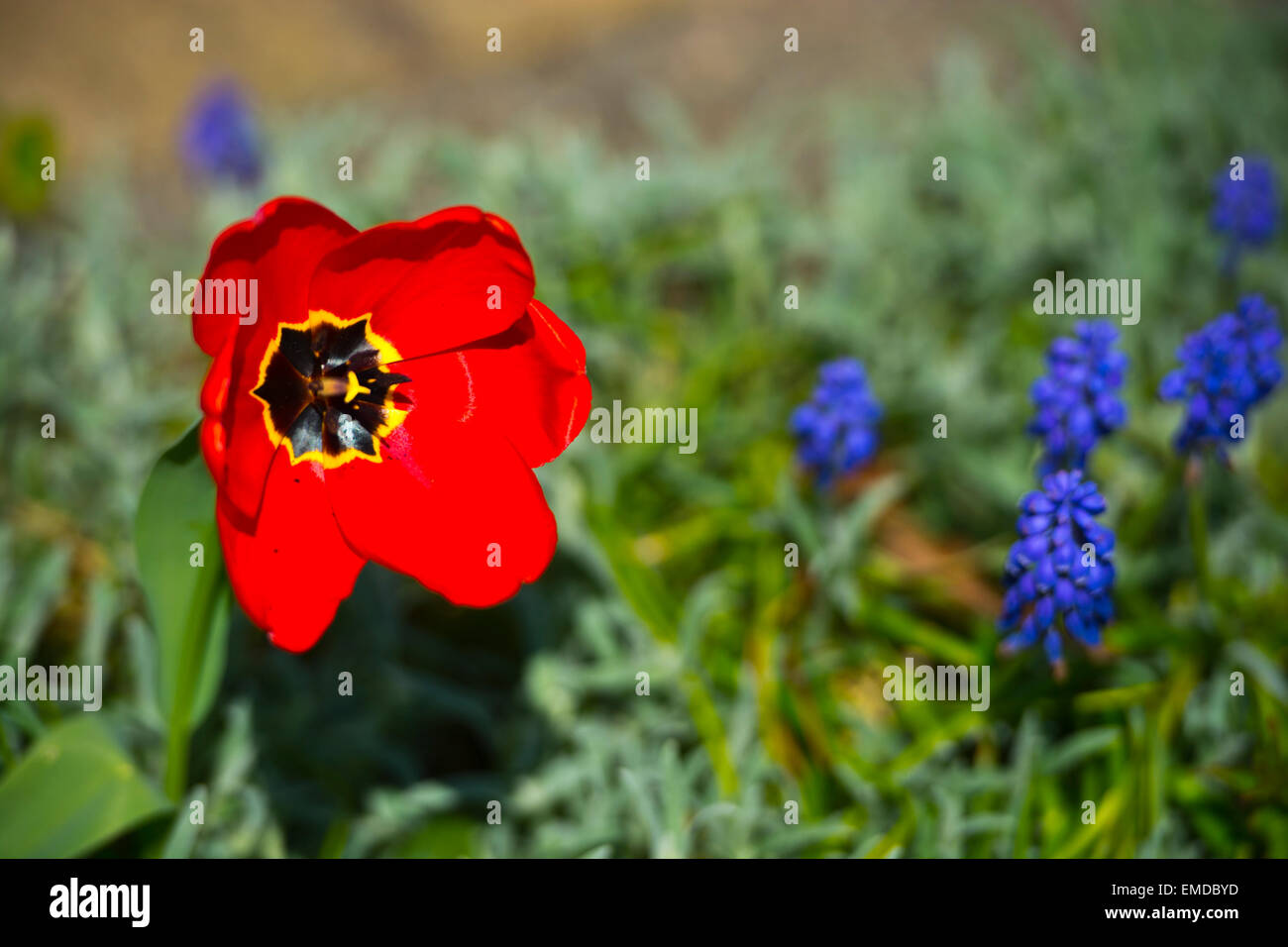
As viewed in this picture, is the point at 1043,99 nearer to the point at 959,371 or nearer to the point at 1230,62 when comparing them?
the point at 1230,62

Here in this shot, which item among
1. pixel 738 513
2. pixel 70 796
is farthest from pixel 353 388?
pixel 738 513

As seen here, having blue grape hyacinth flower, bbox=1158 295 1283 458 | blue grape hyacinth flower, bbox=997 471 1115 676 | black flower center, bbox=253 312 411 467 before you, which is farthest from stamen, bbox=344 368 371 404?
blue grape hyacinth flower, bbox=1158 295 1283 458

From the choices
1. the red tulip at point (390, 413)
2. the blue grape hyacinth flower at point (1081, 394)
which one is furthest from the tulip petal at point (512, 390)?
the blue grape hyacinth flower at point (1081, 394)

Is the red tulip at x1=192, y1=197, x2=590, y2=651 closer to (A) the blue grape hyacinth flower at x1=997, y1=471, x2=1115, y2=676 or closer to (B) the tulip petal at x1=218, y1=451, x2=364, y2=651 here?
(B) the tulip petal at x1=218, y1=451, x2=364, y2=651

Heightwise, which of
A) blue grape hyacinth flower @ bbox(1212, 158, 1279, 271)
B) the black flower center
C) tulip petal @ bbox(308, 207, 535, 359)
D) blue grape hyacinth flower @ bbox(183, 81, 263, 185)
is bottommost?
the black flower center

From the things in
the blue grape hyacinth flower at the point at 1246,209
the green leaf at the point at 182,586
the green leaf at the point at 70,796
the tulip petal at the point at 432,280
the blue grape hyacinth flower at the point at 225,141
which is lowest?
the green leaf at the point at 70,796

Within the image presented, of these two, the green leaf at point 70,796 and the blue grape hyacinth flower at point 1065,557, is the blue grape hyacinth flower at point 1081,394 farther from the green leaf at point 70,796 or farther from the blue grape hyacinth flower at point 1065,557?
the green leaf at point 70,796
